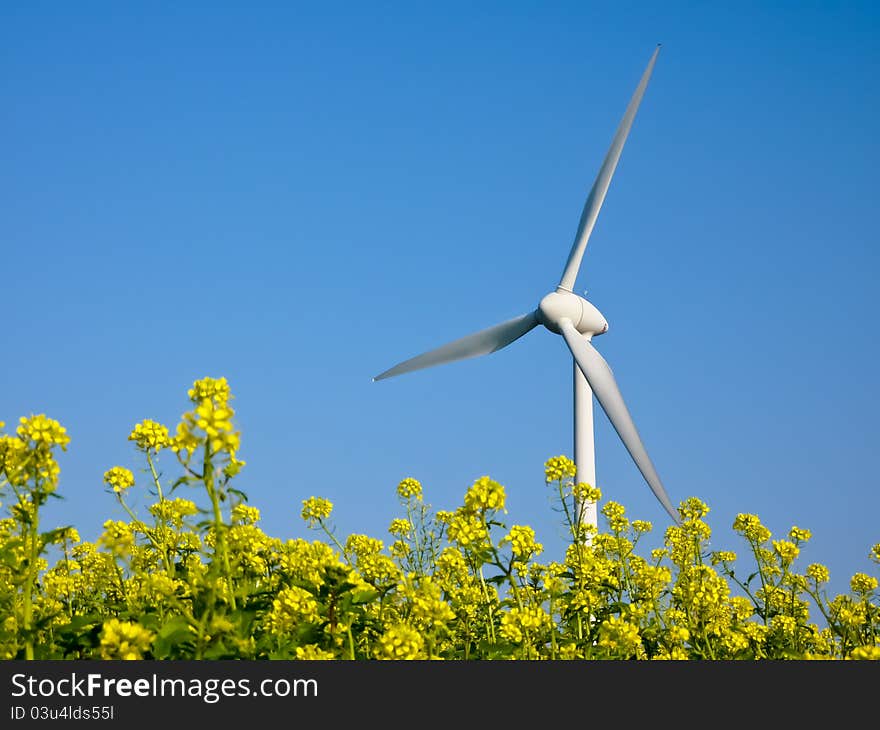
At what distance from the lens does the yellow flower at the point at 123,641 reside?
5051mm

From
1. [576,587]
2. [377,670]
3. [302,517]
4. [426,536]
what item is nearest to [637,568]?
[576,587]

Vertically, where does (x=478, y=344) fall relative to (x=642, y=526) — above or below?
above

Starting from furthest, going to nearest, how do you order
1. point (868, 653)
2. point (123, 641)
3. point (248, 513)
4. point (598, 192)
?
point (598, 192)
point (248, 513)
point (868, 653)
point (123, 641)

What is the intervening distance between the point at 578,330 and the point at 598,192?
3635 mm

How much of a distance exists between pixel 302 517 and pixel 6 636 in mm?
5002

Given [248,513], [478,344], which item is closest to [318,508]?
[248,513]

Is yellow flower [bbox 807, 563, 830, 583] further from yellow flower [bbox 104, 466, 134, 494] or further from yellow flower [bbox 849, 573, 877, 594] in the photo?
yellow flower [bbox 104, 466, 134, 494]

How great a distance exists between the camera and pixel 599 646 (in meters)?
7.29

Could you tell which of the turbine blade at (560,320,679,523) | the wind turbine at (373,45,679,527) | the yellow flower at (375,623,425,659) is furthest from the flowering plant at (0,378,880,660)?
the wind turbine at (373,45,679,527)

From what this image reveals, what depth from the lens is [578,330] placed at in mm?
26453

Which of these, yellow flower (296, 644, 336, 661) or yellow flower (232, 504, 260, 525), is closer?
yellow flower (296, 644, 336, 661)

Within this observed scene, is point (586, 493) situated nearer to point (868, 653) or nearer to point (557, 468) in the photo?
point (557, 468)

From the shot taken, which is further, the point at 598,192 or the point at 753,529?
the point at 598,192

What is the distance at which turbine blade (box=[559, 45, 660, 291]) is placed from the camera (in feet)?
83.3
